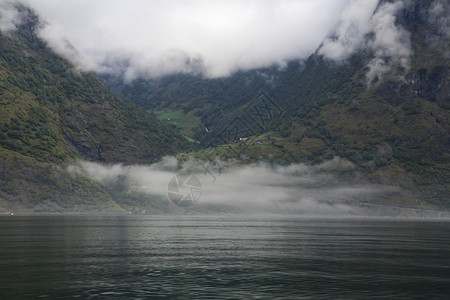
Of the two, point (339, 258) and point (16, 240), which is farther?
point (16, 240)

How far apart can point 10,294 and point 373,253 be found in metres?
63.7

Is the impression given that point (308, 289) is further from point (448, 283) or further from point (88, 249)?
point (88, 249)

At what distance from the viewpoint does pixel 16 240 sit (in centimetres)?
9638

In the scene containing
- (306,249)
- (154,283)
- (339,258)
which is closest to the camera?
(154,283)

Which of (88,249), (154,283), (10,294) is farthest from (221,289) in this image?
(88,249)

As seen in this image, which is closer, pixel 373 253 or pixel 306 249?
pixel 373 253

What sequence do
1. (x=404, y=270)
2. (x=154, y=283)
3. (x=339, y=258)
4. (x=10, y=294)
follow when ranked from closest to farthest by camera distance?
(x=10, y=294) < (x=154, y=283) < (x=404, y=270) < (x=339, y=258)

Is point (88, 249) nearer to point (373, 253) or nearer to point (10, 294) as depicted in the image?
point (10, 294)

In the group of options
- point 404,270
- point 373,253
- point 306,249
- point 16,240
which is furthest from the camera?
point 16,240

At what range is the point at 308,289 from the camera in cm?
4734

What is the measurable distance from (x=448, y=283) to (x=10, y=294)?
48.4 meters

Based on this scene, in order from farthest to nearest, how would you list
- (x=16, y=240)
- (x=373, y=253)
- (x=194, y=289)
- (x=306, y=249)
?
(x=16, y=240) → (x=306, y=249) → (x=373, y=253) → (x=194, y=289)

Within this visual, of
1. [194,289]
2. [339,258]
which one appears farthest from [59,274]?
[339,258]

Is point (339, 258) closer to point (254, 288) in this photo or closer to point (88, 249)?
point (254, 288)
